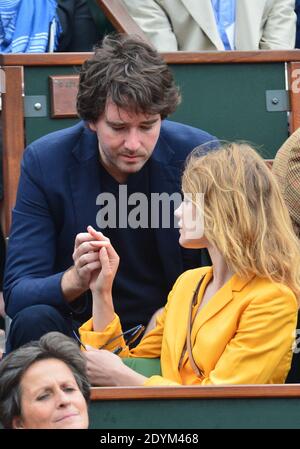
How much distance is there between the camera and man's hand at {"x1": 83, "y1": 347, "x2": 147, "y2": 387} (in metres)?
4.20

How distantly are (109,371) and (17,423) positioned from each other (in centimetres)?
70

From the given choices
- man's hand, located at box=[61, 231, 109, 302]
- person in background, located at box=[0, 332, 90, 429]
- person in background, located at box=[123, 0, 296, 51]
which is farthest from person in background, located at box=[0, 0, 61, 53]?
person in background, located at box=[0, 332, 90, 429]

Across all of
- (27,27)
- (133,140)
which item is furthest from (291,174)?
(27,27)

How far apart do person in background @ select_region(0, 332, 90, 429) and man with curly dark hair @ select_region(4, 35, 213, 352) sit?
96cm

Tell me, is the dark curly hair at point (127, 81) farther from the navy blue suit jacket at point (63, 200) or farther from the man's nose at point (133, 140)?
the navy blue suit jacket at point (63, 200)

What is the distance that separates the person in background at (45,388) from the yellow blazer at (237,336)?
0.51 metres

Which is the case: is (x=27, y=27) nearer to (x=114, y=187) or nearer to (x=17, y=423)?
(x=114, y=187)

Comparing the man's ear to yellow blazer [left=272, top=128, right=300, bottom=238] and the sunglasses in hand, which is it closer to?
the sunglasses in hand

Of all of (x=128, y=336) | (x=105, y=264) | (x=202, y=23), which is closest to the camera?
(x=105, y=264)

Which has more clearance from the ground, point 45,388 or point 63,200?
point 63,200

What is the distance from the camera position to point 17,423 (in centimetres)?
354

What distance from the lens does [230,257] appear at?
4152 millimetres

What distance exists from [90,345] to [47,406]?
2.77ft

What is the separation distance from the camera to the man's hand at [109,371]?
420 centimetres
